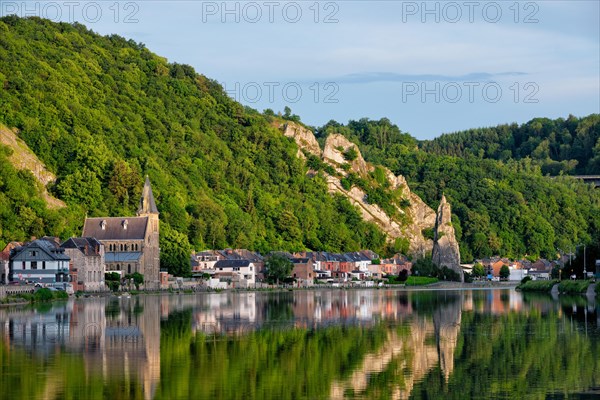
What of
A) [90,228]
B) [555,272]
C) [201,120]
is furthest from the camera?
[201,120]

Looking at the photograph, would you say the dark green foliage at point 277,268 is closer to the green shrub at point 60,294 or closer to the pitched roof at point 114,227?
the pitched roof at point 114,227

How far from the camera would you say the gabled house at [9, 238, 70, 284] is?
95.8 meters

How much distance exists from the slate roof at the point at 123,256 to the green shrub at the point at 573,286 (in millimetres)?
45400

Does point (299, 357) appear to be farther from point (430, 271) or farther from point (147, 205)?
point (430, 271)

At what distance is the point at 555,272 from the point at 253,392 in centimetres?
10528

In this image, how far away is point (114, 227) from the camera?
4663 inches

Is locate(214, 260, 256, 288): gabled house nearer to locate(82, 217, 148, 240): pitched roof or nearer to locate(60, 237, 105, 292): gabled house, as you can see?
locate(82, 217, 148, 240): pitched roof

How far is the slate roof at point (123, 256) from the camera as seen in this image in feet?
377

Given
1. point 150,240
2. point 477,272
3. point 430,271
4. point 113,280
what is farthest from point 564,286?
point 477,272

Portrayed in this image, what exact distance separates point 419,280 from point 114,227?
5494cm

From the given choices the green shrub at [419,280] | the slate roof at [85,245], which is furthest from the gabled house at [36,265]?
the green shrub at [419,280]

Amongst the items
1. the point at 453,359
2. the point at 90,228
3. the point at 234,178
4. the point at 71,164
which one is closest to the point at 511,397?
the point at 453,359

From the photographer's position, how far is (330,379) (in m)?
28.8

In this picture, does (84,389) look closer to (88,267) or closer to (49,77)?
(88,267)
